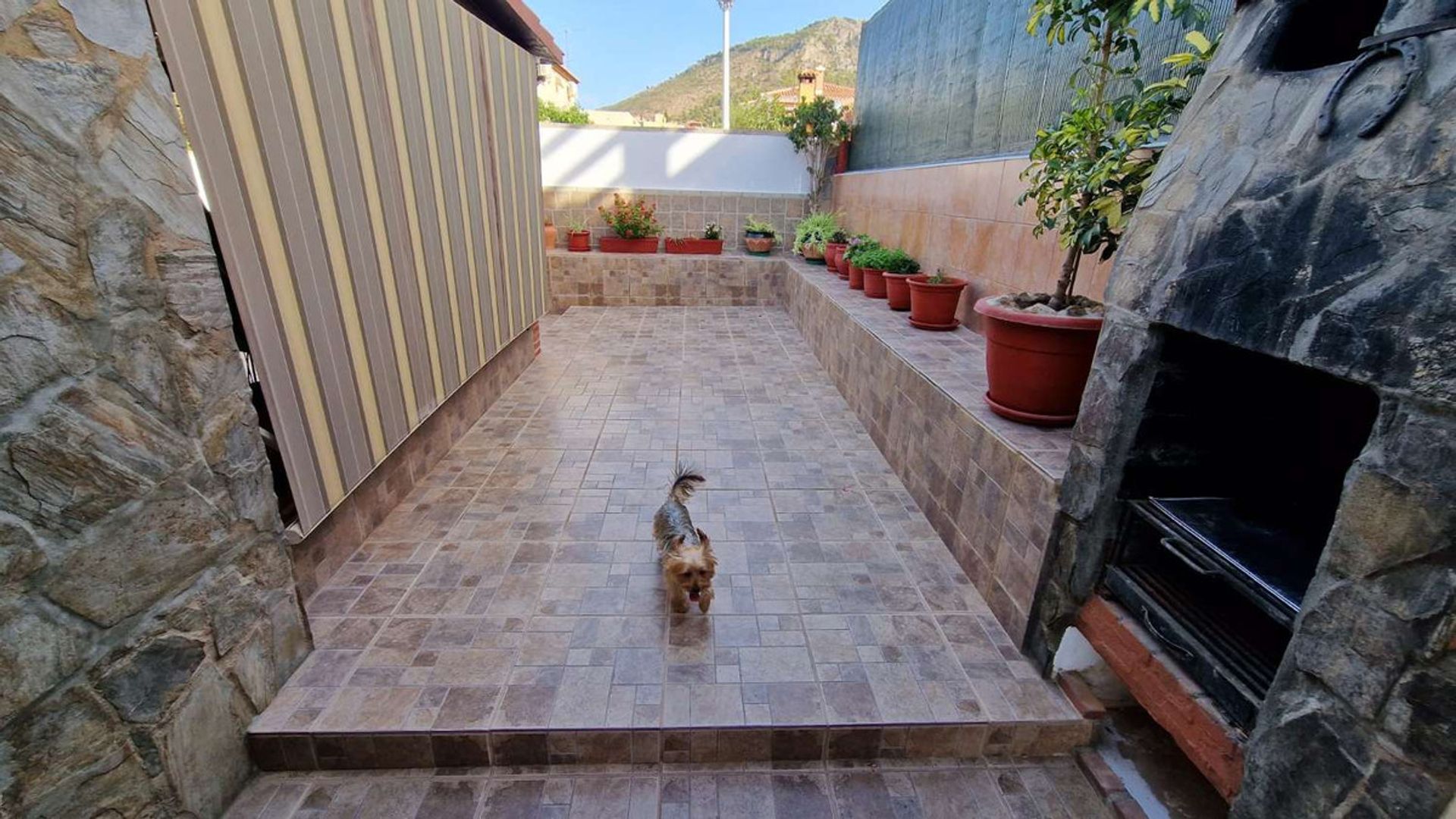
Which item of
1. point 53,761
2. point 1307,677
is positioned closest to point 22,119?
point 53,761

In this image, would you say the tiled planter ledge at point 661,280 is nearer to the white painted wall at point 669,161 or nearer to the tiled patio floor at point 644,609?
the white painted wall at point 669,161

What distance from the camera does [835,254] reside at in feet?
21.6

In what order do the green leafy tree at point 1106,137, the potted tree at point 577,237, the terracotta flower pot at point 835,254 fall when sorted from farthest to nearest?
the potted tree at point 577,237 → the terracotta flower pot at point 835,254 → the green leafy tree at point 1106,137

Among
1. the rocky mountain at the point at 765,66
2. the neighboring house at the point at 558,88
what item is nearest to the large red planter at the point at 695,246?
the neighboring house at the point at 558,88

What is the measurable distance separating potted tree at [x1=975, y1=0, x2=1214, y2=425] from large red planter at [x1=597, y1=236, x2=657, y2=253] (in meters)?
6.01

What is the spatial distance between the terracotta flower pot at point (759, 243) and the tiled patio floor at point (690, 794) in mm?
7082

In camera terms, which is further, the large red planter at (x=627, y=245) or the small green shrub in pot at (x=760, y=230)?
the small green shrub in pot at (x=760, y=230)

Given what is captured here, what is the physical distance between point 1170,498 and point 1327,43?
1213 mm

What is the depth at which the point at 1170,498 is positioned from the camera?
5.72ft

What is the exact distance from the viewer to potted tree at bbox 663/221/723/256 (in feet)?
26.6

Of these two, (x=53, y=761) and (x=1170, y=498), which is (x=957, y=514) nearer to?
(x=1170, y=498)

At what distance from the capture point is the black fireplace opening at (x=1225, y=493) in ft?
4.91

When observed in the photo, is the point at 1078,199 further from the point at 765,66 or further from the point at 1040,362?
the point at 765,66

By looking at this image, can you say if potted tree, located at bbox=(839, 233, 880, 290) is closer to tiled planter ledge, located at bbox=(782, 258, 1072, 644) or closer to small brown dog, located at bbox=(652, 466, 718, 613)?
tiled planter ledge, located at bbox=(782, 258, 1072, 644)
